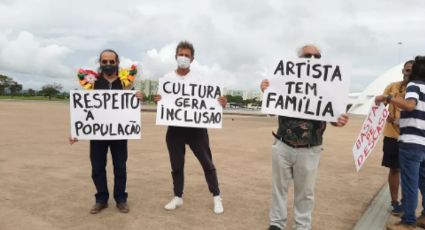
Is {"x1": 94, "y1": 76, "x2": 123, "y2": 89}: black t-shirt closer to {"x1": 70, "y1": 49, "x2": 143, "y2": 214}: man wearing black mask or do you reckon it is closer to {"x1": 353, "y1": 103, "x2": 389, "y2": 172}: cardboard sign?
{"x1": 70, "y1": 49, "x2": 143, "y2": 214}: man wearing black mask

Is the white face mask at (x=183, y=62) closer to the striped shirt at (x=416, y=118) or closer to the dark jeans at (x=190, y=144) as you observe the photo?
the dark jeans at (x=190, y=144)

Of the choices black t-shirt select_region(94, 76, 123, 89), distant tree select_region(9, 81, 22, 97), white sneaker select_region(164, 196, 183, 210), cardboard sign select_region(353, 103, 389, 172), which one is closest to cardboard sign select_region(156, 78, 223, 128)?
black t-shirt select_region(94, 76, 123, 89)

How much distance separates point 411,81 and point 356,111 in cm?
7661

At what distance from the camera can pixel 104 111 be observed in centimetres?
517

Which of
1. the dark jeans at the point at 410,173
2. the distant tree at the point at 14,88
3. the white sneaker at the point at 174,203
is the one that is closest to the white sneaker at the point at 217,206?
the white sneaker at the point at 174,203

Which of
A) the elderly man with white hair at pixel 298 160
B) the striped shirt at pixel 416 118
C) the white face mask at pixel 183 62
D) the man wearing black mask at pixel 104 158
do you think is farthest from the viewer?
the man wearing black mask at pixel 104 158

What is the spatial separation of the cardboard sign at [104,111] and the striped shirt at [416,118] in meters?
3.04

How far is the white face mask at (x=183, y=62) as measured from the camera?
196 inches

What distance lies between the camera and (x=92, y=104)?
5.18m

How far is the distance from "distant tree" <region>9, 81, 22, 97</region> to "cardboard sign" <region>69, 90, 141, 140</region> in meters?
119

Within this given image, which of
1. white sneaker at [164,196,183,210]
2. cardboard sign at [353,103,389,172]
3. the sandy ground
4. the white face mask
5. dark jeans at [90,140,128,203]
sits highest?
the white face mask

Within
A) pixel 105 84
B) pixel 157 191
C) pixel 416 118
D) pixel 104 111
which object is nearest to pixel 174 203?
pixel 157 191

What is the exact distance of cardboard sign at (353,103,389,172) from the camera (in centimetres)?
521

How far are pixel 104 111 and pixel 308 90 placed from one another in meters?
2.44
